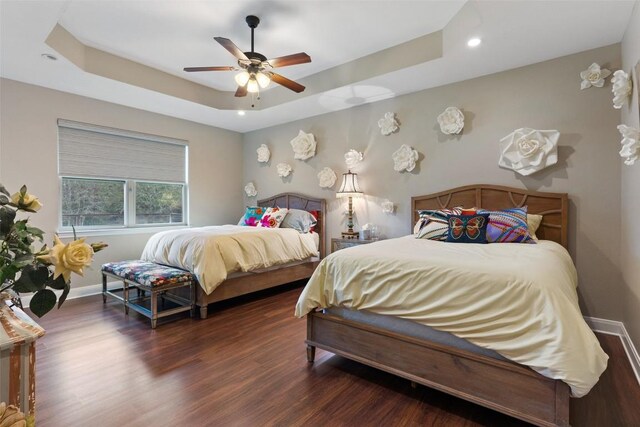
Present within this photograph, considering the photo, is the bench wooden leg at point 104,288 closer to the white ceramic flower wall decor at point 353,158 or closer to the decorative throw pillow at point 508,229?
the white ceramic flower wall decor at point 353,158

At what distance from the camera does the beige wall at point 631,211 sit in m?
2.11

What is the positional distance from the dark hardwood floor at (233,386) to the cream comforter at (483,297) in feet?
1.55

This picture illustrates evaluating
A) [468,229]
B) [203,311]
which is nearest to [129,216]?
[203,311]

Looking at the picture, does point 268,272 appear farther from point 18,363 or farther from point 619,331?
point 619,331

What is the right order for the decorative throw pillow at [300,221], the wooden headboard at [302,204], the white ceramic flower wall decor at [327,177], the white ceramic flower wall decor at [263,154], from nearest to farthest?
1. the decorative throw pillow at [300,221]
2. the white ceramic flower wall decor at [327,177]
3. the wooden headboard at [302,204]
4. the white ceramic flower wall decor at [263,154]

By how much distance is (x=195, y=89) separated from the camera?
416cm

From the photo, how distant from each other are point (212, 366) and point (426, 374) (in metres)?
1.44

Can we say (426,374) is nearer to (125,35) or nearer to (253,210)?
(253,210)

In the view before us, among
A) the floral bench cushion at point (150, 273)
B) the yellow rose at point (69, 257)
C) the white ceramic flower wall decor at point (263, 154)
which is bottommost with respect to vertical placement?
the floral bench cushion at point (150, 273)

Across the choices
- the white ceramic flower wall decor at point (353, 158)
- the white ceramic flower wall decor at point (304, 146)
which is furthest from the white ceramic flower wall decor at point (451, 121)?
the white ceramic flower wall decor at point (304, 146)

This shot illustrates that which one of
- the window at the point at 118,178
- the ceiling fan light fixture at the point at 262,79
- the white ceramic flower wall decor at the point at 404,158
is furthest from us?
the window at the point at 118,178

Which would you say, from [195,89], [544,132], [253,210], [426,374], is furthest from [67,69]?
[544,132]

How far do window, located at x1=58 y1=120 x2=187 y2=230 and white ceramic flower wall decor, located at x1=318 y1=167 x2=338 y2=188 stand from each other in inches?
87.7

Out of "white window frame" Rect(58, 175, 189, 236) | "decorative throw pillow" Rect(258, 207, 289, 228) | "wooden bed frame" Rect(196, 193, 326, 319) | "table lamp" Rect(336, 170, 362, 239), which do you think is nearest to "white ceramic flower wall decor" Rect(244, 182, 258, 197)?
"wooden bed frame" Rect(196, 193, 326, 319)
